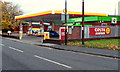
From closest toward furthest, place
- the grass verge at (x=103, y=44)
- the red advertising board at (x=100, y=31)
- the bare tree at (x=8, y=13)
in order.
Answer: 1. the grass verge at (x=103, y=44)
2. the red advertising board at (x=100, y=31)
3. the bare tree at (x=8, y=13)

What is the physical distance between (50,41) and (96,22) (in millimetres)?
17463

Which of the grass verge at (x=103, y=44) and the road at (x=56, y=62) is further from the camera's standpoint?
the grass verge at (x=103, y=44)

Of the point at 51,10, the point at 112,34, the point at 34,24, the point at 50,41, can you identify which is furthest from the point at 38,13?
the point at 34,24

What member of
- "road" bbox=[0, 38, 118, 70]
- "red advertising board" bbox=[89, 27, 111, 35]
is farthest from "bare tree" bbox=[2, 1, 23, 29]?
"road" bbox=[0, 38, 118, 70]

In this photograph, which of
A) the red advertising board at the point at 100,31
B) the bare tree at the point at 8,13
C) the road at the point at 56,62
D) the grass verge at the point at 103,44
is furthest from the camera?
the bare tree at the point at 8,13

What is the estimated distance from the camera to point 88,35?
83.6 feet

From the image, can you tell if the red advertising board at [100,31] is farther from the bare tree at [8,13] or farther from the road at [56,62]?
the bare tree at [8,13]

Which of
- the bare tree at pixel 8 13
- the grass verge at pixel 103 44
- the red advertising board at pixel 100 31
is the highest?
the bare tree at pixel 8 13

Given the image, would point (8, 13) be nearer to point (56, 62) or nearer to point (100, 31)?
point (100, 31)

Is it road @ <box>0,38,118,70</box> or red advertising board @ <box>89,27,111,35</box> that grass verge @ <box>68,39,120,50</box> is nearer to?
red advertising board @ <box>89,27,111,35</box>

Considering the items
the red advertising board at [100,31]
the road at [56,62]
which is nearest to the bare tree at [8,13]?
the red advertising board at [100,31]

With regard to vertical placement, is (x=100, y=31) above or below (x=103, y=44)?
above

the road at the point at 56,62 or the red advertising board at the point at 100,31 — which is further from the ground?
the red advertising board at the point at 100,31

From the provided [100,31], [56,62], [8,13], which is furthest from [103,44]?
[8,13]
